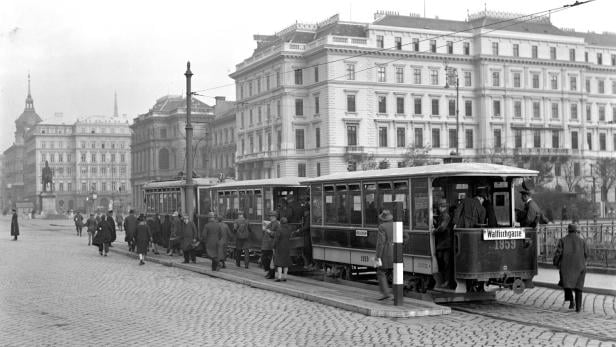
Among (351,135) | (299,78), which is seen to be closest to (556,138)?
(351,135)

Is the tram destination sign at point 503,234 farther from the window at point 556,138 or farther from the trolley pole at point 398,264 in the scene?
the window at point 556,138

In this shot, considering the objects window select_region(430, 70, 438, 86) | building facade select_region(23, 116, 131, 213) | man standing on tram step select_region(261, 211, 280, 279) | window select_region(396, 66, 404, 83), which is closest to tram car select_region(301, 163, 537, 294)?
man standing on tram step select_region(261, 211, 280, 279)

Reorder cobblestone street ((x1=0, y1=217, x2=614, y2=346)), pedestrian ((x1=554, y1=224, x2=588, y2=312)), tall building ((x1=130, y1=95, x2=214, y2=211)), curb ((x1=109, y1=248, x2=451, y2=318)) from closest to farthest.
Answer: cobblestone street ((x1=0, y1=217, x2=614, y2=346)), curb ((x1=109, y1=248, x2=451, y2=318)), pedestrian ((x1=554, y1=224, x2=588, y2=312)), tall building ((x1=130, y1=95, x2=214, y2=211))

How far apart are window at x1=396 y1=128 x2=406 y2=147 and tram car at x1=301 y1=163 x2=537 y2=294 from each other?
66.0 m

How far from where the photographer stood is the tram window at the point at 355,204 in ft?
58.5

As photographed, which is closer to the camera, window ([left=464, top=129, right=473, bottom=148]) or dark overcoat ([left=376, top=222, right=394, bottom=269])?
dark overcoat ([left=376, top=222, right=394, bottom=269])

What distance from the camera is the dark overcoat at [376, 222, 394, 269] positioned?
14.9 m

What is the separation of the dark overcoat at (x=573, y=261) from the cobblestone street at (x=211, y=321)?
0.55 metres

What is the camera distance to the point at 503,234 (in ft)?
48.5

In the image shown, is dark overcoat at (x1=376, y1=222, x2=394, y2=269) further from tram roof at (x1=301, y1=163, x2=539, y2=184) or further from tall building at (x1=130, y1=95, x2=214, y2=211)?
tall building at (x1=130, y1=95, x2=214, y2=211)

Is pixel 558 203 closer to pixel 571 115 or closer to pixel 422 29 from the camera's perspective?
pixel 422 29

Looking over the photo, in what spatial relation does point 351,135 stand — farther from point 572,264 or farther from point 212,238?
point 572,264

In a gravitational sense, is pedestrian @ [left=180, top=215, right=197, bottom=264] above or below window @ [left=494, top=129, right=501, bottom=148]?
below

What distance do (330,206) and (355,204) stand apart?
124 centimetres
